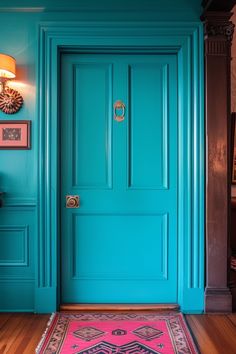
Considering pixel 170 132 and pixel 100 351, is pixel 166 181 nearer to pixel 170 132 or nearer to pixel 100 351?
pixel 170 132

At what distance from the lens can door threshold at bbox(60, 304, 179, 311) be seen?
99.4 inches

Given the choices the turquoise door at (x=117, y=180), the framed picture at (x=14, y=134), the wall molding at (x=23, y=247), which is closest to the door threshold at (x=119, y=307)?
the turquoise door at (x=117, y=180)

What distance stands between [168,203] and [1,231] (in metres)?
1.46

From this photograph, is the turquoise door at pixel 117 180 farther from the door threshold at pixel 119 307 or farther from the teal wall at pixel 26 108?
the teal wall at pixel 26 108

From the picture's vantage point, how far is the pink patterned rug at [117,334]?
1.95 metres

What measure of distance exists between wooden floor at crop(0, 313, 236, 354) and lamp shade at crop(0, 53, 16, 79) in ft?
6.43

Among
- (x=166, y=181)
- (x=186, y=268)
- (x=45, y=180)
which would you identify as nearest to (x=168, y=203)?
(x=166, y=181)

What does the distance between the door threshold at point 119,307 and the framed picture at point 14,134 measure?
4.66ft

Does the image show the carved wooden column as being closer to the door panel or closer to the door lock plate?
the door panel

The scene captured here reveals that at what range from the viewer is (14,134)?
2527 millimetres

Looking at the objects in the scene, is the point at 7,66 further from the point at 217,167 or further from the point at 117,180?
the point at 217,167

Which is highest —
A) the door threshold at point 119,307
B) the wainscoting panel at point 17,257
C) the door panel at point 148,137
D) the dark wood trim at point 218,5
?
the dark wood trim at point 218,5

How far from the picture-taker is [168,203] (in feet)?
8.48

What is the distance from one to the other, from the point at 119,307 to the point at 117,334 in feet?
1.32
